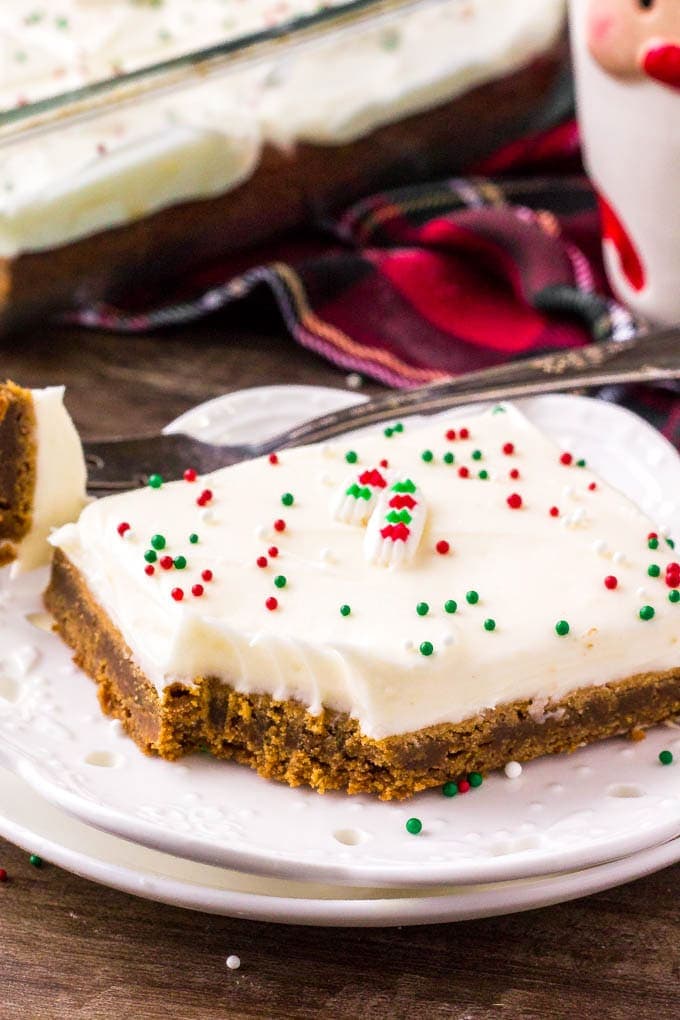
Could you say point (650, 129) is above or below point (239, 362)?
above

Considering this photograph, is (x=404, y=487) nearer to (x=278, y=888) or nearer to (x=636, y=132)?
(x=278, y=888)

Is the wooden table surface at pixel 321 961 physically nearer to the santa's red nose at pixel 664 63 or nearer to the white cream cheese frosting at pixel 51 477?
the white cream cheese frosting at pixel 51 477

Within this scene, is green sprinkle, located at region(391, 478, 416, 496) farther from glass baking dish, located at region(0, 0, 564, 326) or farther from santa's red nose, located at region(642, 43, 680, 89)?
glass baking dish, located at region(0, 0, 564, 326)

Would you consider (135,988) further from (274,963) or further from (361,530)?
(361,530)

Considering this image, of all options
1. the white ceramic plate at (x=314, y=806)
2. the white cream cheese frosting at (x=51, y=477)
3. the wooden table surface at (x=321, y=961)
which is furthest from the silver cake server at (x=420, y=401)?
the wooden table surface at (x=321, y=961)

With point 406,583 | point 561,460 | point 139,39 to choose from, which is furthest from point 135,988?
point 139,39

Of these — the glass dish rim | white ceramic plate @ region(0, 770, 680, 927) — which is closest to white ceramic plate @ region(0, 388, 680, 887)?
white ceramic plate @ region(0, 770, 680, 927)
